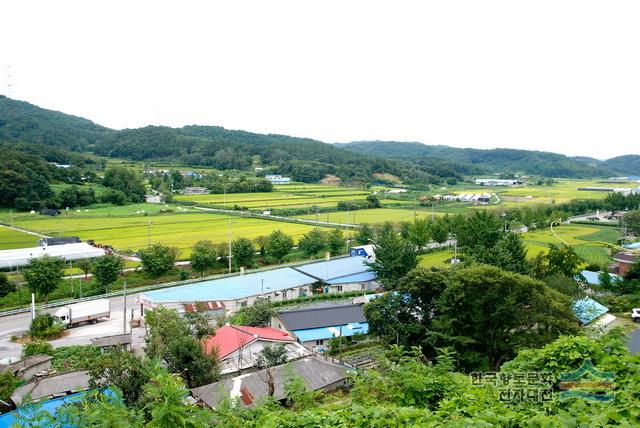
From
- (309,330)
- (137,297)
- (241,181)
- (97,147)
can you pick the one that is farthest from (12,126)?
(309,330)

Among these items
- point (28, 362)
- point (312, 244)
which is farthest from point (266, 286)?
point (28, 362)

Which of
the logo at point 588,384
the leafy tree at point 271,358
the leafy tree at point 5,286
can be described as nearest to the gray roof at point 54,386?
the leafy tree at point 271,358

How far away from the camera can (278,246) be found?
28.6m

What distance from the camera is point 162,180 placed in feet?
195

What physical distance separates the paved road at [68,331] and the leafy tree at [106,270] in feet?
7.62

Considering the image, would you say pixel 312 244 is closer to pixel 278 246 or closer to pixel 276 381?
pixel 278 246

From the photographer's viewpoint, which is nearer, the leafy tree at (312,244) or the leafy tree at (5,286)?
the leafy tree at (5,286)

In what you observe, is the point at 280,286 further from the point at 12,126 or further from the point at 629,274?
the point at 12,126

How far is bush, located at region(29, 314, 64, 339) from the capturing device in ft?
55.4

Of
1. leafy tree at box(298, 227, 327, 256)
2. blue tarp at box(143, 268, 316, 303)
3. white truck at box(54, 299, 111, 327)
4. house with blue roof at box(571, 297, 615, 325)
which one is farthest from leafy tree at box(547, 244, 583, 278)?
white truck at box(54, 299, 111, 327)

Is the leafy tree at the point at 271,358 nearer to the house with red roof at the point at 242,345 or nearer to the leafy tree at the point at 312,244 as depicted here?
the house with red roof at the point at 242,345

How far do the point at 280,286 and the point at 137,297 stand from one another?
6611 millimetres

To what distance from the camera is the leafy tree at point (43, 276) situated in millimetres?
20359

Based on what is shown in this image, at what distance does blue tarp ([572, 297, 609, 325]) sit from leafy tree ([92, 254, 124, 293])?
20169 mm
